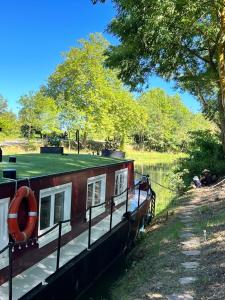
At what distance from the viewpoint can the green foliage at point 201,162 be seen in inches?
870

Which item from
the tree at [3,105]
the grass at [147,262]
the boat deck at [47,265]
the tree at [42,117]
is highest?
the tree at [3,105]

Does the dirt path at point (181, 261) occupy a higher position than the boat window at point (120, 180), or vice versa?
the boat window at point (120, 180)

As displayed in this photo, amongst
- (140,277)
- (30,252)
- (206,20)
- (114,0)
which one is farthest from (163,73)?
(30,252)

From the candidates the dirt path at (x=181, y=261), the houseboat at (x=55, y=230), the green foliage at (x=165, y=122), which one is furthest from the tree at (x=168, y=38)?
the green foliage at (x=165, y=122)

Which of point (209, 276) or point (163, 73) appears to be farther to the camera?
point (163, 73)

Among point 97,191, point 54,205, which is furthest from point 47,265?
point 97,191

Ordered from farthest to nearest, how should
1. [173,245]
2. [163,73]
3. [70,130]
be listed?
1. [70,130]
2. [163,73]
3. [173,245]

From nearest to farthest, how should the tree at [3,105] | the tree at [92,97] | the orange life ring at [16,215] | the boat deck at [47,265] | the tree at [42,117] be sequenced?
the boat deck at [47,265] → the orange life ring at [16,215] → the tree at [42,117] → the tree at [92,97] → the tree at [3,105]

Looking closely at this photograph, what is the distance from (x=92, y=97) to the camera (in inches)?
1977

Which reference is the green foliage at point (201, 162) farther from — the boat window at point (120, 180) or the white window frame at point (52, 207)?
the white window frame at point (52, 207)

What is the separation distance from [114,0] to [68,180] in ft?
19.9

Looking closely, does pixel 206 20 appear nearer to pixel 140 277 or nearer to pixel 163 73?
pixel 163 73

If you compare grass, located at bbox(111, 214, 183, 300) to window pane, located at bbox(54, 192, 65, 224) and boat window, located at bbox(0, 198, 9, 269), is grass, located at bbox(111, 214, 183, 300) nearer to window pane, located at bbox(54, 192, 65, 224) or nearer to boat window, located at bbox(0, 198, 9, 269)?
window pane, located at bbox(54, 192, 65, 224)

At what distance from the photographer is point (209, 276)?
7461 millimetres
